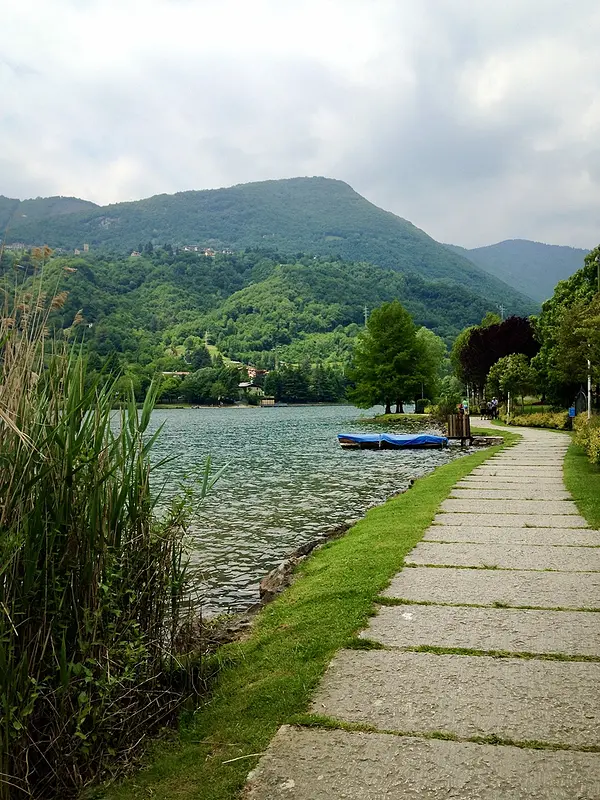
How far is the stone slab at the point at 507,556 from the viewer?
20.9 ft

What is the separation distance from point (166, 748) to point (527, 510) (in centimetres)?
755

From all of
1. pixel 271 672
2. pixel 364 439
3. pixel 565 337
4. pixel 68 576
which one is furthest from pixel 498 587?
pixel 364 439

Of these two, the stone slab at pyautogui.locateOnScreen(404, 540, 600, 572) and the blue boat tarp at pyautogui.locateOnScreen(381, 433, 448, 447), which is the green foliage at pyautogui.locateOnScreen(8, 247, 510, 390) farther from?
the stone slab at pyautogui.locateOnScreen(404, 540, 600, 572)

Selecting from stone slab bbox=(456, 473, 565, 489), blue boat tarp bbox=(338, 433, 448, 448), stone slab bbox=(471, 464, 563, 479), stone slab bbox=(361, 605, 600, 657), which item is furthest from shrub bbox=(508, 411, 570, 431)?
stone slab bbox=(361, 605, 600, 657)

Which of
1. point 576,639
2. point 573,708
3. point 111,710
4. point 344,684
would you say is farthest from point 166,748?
point 576,639

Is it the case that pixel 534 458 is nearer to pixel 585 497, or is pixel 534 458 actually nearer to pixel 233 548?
pixel 585 497

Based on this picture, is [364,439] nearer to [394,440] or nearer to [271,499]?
[394,440]

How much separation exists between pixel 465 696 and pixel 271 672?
1.16 meters

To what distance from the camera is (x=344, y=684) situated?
3.68 metres

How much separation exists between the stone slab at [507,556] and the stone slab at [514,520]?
1.32 meters

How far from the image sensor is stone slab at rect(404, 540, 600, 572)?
20.9ft

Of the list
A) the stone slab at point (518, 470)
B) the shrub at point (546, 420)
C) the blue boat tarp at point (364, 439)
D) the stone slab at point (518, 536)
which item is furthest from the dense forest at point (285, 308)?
the stone slab at point (518, 536)

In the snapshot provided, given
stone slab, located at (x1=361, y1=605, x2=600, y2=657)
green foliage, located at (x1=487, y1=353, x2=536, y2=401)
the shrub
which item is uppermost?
green foliage, located at (x1=487, y1=353, x2=536, y2=401)

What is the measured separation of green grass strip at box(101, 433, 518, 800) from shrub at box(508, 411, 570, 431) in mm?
27876
